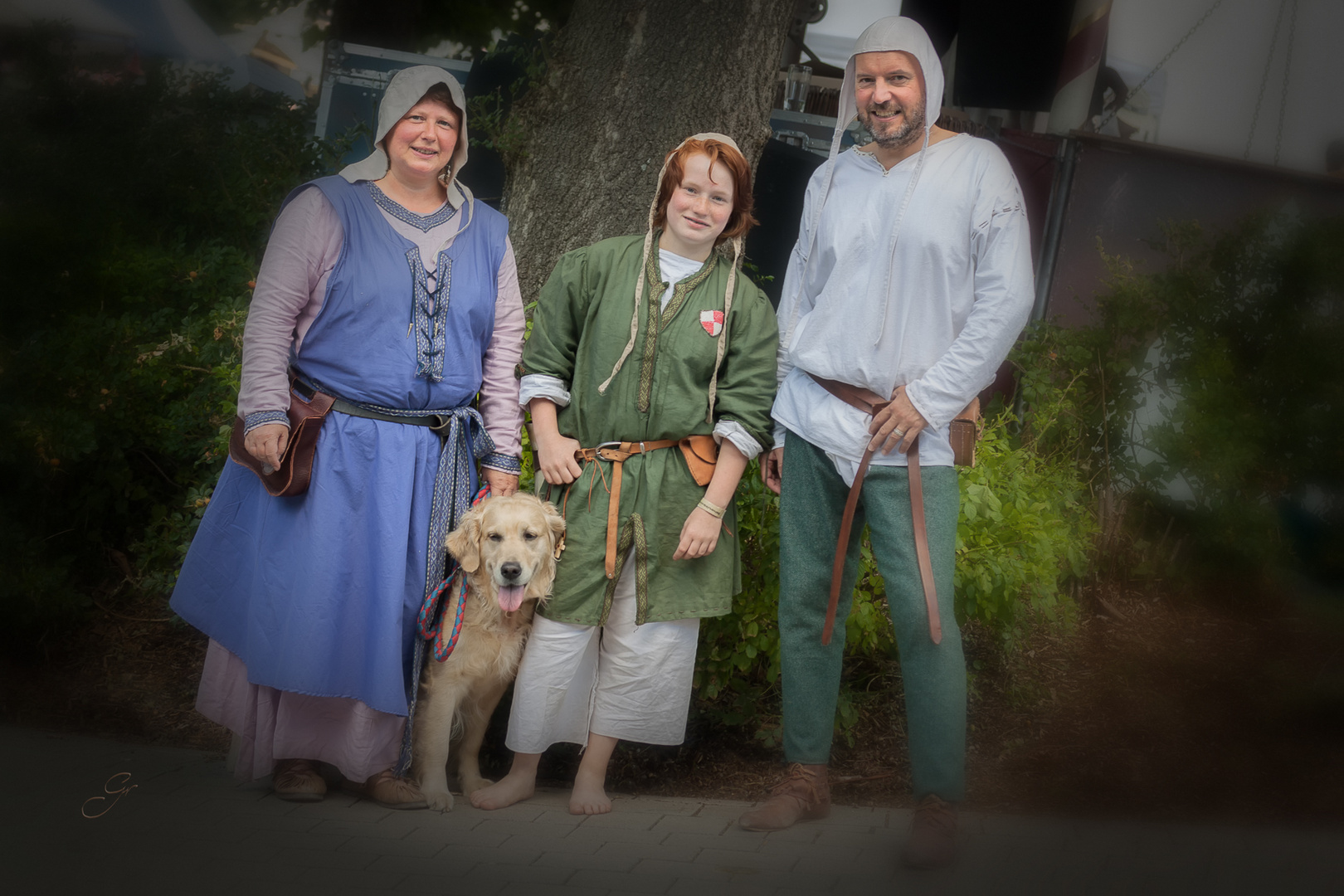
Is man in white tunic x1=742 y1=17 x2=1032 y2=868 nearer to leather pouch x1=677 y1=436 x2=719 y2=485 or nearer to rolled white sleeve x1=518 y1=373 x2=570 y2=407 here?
leather pouch x1=677 y1=436 x2=719 y2=485

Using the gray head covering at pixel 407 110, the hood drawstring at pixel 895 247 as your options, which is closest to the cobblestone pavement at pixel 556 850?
the hood drawstring at pixel 895 247

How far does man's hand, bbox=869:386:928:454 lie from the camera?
2375mm

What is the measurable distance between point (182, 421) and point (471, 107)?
1.66 m

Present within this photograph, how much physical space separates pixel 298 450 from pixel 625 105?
1.79m

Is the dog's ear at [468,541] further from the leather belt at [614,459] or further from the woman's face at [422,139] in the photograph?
the woman's face at [422,139]

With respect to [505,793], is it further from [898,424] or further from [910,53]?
[910,53]

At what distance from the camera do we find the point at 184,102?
10.8 feet

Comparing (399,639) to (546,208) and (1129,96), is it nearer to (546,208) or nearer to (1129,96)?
(546,208)

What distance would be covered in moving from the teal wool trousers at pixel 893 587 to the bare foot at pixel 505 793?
81 centimetres

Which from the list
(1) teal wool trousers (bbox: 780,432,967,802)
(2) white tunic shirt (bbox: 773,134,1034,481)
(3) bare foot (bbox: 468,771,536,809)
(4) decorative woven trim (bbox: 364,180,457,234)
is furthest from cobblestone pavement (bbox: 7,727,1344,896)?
(4) decorative woven trim (bbox: 364,180,457,234)

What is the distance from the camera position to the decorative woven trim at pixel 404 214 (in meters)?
2.61

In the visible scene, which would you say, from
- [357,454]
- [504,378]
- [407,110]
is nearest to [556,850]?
[357,454]

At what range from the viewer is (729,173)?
2566 millimetres

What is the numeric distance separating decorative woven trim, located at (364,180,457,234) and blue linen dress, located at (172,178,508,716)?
0.03m
